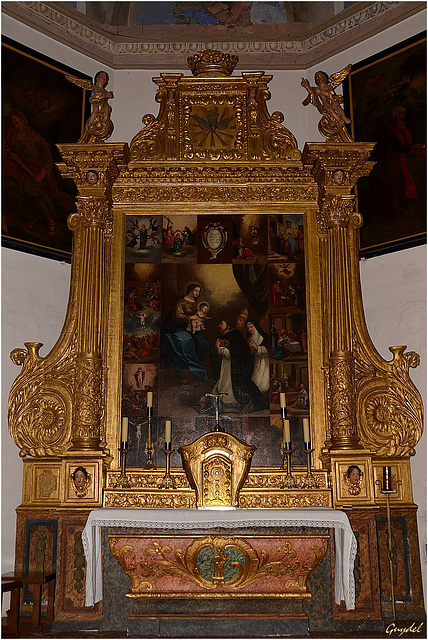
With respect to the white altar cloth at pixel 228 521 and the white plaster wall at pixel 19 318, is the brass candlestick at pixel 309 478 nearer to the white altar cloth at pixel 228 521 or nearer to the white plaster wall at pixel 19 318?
the white altar cloth at pixel 228 521

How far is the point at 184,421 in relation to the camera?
8039 mm

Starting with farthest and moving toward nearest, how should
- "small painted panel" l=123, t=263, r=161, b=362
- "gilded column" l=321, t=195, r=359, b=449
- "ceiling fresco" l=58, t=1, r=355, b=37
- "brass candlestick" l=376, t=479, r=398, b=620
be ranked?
"ceiling fresco" l=58, t=1, r=355, b=37
"small painted panel" l=123, t=263, r=161, b=362
"gilded column" l=321, t=195, r=359, b=449
"brass candlestick" l=376, t=479, r=398, b=620

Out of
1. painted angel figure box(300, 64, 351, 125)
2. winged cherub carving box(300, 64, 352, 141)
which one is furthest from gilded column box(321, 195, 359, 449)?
painted angel figure box(300, 64, 351, 125)

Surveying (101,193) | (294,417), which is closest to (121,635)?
(294,417)

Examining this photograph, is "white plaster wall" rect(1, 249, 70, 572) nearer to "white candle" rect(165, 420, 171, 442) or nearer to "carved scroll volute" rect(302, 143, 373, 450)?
"white candle" rect(165, 420, 171, 442)

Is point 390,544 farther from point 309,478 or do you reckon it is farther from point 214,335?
point 214,335

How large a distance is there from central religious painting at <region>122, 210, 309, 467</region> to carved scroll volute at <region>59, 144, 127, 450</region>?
329mm

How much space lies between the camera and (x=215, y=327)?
8.35 metres

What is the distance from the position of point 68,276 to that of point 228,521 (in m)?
3.84

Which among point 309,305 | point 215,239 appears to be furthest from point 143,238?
point 309,305

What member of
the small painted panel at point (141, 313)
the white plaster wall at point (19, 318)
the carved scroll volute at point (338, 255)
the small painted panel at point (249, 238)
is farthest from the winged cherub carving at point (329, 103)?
the white plaster wall at point (19, 318)

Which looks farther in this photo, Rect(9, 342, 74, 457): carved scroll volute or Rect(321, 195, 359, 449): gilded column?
Rect(9, 342, 74, 457): carved scroll volute

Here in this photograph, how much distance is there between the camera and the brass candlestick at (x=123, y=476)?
7.63m

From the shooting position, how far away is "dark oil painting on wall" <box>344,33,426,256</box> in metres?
8.73
